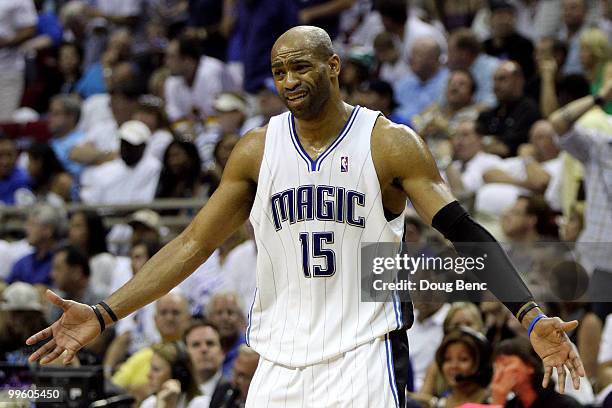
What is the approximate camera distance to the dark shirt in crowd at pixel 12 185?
12.1m

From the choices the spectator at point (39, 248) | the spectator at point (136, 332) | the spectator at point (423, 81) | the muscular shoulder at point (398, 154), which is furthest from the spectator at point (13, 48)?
the muscular shoulder at point (398, 154)

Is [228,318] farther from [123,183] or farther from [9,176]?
[9,176]

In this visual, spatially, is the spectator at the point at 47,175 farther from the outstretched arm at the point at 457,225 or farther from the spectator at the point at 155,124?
the outstretched arm at the point at 457,225

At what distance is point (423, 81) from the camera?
1172cm

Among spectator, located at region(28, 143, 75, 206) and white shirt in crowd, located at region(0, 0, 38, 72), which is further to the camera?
white shirt in crowd, located at region(0, 0, 38, 72)

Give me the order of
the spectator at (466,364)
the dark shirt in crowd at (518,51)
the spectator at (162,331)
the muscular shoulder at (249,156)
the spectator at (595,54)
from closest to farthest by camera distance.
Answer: the muscular shoulder at (249,156) → the spectator at (466,364) → the spectator at (162,331) → the spectator at (595,54) → the dark shirt in crowd at (518,51)

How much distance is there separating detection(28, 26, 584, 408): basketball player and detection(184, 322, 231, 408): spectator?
9.37ft

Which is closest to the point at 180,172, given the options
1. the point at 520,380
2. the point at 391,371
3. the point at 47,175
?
the point at 47,175

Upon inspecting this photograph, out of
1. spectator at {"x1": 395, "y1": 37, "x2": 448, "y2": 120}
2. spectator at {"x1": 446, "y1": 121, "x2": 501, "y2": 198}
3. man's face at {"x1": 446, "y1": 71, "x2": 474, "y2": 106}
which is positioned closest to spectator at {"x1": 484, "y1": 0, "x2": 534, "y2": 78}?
spectator at {"x1": 395, "y1": 37, "x2": 448, "y2": 120}

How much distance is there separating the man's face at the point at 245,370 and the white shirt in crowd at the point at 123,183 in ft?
15.1

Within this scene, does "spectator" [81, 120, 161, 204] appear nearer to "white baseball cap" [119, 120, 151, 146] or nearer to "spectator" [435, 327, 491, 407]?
"white baseball cap" [119, 120, 151, 146]

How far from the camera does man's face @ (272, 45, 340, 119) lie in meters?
4.83

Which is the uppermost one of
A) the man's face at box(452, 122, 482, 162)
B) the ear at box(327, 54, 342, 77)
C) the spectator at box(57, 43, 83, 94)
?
the spectator at box(57, 43, 83, 94)

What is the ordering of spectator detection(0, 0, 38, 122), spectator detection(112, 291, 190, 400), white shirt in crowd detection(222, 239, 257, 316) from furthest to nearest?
spectator detection(0, 0, 38, 122) → white shirt in crowd detection(222, 239, 257, 316) → spectator detection(112, 291, 190, 400)
